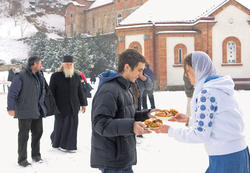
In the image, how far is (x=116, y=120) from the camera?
2.87 meters

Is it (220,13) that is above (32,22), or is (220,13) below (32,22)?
below

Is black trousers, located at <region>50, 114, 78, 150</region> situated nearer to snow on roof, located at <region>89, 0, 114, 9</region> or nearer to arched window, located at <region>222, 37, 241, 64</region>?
arched window, located at <region>222, 37, 241, 64</region>

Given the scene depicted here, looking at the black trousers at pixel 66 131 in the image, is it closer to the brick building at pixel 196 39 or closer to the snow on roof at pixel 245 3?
the brick building at pixel 196 39

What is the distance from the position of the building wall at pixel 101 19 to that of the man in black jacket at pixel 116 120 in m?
55.8

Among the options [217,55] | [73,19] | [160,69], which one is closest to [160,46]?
[160,69]

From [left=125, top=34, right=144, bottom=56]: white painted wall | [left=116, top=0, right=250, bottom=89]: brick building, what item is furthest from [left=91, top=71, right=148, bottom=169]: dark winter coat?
[left=125, top=34, right=144, bottom=56]: white painted wall

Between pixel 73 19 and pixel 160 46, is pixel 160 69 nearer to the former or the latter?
pixel 160 46

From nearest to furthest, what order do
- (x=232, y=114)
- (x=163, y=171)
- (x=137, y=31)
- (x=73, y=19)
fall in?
(x=232, y=114) < (x=163, y=171) < (x=137, y=31) < (x=73, y=19)

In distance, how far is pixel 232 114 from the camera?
2812 mm

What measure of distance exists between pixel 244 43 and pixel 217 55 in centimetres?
226

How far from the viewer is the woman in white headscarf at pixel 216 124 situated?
8.96 feet

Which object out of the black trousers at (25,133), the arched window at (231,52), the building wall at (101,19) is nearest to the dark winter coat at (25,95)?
the black trousers at (25,133)

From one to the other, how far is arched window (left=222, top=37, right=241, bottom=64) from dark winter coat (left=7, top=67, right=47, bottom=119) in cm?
1990

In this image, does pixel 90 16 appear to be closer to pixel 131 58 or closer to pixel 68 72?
pixel 68 72
